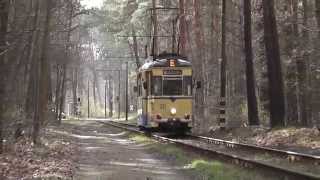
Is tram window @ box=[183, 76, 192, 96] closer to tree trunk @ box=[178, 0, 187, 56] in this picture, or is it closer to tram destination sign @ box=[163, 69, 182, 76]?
tram destination sign @ box=[163, 69, 182, 76]

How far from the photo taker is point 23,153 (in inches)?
684

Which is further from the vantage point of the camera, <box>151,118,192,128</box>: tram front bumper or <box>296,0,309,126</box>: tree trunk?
<box>296,0,309,126</box>: tree trunk

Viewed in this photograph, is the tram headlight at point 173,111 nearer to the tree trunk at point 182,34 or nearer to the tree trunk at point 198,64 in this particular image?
the tree trunk at point 198,64

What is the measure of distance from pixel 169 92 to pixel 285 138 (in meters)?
6.88

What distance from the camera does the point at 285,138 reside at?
2109 cm

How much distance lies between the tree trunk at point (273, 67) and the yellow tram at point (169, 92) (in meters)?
3.52

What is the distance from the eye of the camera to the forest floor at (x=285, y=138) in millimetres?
18830

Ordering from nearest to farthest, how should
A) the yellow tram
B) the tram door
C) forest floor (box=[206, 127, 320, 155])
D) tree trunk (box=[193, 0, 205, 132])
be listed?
forest floor (box=[206, 127, 320, 155]), the yellow tram, the tram door, tree trunk (box=[193, 0, 205, 132])

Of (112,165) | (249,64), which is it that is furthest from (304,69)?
(112,165)

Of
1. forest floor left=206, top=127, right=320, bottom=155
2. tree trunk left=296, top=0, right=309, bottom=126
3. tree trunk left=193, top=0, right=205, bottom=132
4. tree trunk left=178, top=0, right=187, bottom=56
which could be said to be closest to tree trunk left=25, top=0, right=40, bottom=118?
forest floor left=206, top=127, right=320, bottom=155

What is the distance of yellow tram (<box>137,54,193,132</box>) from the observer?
26.3m

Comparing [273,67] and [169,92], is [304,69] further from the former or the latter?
[169,92]

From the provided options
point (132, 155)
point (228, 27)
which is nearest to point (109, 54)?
point (228, 27)

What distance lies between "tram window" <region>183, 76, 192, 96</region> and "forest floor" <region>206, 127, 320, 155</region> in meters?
2.55
